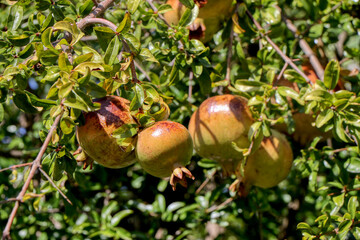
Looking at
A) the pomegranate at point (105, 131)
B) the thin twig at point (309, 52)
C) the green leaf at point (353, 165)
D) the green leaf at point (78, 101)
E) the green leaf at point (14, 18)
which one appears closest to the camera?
Result: the green leaf at point (78, 101)

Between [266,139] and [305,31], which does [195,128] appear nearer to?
[266,139]

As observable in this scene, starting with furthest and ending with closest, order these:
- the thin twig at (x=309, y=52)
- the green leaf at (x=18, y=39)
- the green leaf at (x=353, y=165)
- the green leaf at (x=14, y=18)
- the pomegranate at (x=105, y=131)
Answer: the thin twig at (x=309, y=52), the green leaf at (x=353, y=165), the green leaf at (x=14, y=18), the green leaf at (x=18, y=39), the pomegranate at (x=105, y=131)

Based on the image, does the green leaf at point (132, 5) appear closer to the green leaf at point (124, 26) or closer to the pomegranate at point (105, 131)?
the green leaf at point (124, 26)

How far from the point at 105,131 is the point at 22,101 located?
26cm

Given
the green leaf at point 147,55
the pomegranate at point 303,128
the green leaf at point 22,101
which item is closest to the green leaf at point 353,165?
the pomegranate at point 303,128

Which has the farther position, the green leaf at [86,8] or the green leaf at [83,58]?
the green leaf at [86,8]

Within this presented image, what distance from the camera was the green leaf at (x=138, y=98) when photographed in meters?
1.08

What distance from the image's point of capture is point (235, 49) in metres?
1.78

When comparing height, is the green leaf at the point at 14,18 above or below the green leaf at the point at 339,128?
above

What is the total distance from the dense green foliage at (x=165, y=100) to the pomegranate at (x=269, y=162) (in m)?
0.08

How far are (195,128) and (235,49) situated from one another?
0.45 meters

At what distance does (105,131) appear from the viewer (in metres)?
1.11

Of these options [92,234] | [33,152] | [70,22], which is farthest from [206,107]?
[33,152]

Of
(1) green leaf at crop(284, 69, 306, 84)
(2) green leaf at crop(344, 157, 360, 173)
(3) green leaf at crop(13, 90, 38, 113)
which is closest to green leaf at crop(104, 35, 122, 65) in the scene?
(3) green leaf at crop(13, 90, 38, 113)
